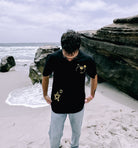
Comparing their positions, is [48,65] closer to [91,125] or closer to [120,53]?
[91,125]

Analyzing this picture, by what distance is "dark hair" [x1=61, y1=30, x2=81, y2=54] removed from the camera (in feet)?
6.47

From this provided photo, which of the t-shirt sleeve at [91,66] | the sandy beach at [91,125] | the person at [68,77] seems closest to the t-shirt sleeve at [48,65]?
the person at [68,77]

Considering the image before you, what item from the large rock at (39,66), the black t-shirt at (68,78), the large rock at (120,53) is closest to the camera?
the black t-shirt at (68,78)

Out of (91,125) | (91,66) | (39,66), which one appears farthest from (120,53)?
(39,66)

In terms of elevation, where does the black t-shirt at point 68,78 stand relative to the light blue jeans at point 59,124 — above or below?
above

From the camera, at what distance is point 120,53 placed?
5793mm

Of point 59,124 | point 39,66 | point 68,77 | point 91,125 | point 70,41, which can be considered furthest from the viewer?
point 39,66

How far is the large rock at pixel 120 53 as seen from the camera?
543cm

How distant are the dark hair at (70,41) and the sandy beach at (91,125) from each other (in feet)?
7.51

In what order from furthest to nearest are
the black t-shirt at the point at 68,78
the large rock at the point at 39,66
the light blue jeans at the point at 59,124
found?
1. the large rock at the point at 39,66
2. the light blue jeans at the point at 59,124
3. the black t-shirt at the point at 68,78

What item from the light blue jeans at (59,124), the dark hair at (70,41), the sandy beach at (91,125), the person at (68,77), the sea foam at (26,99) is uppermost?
the dark hair at (70,41)

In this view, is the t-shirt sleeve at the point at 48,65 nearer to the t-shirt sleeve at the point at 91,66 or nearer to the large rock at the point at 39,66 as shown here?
the t-shirt sleeve at the point at 91,66

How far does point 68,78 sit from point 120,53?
4237 mm

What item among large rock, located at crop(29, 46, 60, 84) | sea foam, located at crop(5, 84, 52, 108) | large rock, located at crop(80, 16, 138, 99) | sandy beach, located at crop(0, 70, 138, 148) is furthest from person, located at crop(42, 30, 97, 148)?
large rock, located at crop(29, 46, 60, 84)
